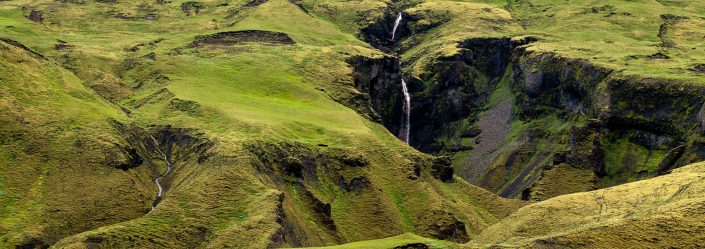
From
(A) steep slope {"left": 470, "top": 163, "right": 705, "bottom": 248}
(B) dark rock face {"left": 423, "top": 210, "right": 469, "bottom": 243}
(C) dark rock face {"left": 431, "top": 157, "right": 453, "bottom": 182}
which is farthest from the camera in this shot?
(C) dark rock face {"left": 431, "top": 157, "right": 453, "bottom": 182}

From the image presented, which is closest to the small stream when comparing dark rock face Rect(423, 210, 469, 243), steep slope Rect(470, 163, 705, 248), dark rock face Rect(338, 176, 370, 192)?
dark rock face Rect(338, 176, 370, 192)

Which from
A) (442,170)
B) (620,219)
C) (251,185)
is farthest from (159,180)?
(620,219)

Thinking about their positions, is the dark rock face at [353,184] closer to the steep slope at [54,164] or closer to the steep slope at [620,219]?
the steep slope at [54,164]

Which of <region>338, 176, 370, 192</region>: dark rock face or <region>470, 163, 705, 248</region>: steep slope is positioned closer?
<region>470, 163, 705, 248</region>: steep slope

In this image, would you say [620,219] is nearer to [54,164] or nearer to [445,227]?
[445,227]

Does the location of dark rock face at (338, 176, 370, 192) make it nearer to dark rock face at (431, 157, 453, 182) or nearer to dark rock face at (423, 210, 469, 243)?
dark rock face at (423, 210, 469, 243)

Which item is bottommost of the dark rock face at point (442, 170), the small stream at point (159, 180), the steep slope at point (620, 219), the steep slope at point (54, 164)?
the dark rock face at point (442, 170)

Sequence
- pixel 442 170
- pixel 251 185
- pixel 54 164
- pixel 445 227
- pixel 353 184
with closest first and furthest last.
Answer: pixel 54 164 < pixel 251 185 < pixel 445 227 < pixel 353 184 < pixel 442 170

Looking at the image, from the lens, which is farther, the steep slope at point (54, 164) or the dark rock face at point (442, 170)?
the dark rock face at point (442, 170)

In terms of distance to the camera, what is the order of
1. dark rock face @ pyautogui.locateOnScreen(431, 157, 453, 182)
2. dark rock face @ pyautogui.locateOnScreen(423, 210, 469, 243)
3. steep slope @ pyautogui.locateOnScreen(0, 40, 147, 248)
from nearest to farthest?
1. steep slope @ pyautogui.locateOnScreen(0, 40, 147, 248)
2. dark rock face @ pyautogui.locateOnScreen(423, 210, 469, 243)
3. dark rock face @ pyautogui.locateOnScreen(431, 157, 453, 182)

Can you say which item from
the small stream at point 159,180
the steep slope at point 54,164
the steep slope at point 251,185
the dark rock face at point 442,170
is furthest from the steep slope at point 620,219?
the dark rock face at point 442,170

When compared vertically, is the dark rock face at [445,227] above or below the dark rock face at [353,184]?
below

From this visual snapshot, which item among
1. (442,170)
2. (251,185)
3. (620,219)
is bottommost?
(442,170)

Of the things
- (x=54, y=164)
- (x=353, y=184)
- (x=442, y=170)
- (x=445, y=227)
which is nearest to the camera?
(x=54, y=164)
